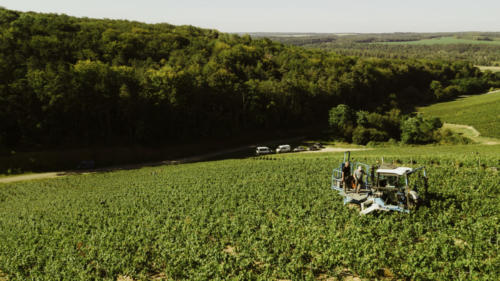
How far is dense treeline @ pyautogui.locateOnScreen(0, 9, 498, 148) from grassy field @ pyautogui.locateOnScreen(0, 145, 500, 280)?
31610 millimetres

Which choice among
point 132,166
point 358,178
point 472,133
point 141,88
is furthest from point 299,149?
point 472,133

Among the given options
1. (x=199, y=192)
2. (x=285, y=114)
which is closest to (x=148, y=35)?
(x=285, y=114)

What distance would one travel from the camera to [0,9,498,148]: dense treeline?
5712cm

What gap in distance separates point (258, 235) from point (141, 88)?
5594 centimetres

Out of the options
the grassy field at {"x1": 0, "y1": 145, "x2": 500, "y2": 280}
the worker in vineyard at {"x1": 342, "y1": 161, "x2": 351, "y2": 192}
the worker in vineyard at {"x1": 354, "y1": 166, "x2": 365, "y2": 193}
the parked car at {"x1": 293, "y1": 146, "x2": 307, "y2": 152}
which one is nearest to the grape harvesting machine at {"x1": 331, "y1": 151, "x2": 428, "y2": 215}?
the worker in vineyard at {"x1": 342, "y1": 161, "x2": 351, "y2": 192}

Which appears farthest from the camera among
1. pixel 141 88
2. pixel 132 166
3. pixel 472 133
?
pixel 472 133

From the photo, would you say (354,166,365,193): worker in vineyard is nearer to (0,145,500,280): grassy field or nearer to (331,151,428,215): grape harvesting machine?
(331,151,428,215): grape harvesting machine

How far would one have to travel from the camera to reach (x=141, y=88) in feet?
216

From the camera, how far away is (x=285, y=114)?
9100cm

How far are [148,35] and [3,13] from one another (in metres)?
39.7

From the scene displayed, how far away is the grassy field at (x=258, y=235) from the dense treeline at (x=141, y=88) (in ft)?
104

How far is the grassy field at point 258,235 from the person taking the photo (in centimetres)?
1462

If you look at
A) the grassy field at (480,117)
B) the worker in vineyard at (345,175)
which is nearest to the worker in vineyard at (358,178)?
the worker in vineyard at (345,175)

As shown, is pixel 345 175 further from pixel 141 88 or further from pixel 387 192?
pixel 141 88
